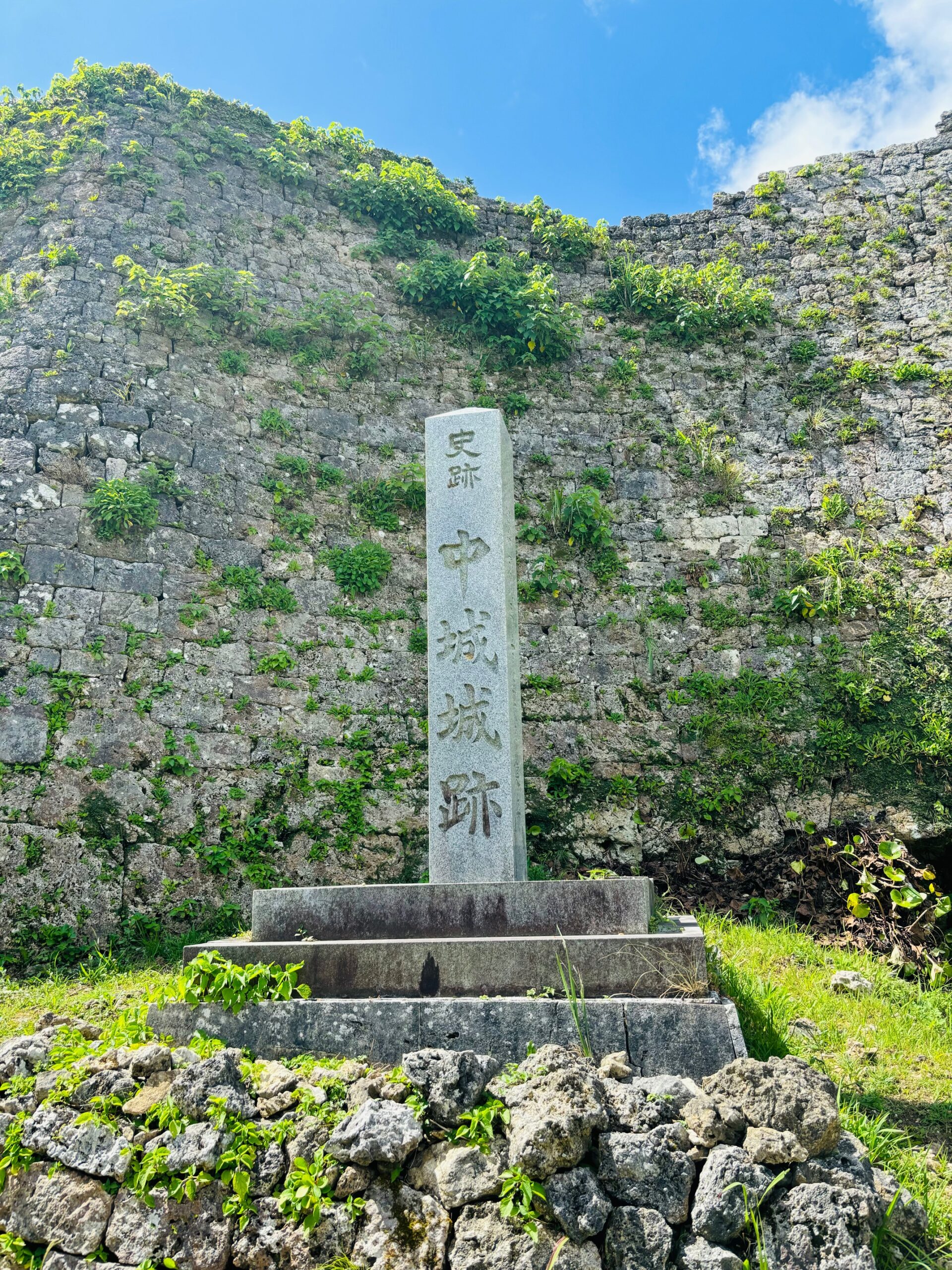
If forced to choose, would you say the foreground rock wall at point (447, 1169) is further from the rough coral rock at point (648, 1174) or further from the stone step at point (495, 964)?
the stone step at point (495, 964)

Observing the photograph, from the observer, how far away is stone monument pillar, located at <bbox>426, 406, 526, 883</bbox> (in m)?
4.66

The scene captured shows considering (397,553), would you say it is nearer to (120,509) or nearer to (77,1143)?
(120,509)

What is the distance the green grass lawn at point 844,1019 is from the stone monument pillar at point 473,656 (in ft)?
4.28

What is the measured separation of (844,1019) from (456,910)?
2422 millimetres

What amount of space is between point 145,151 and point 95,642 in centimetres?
521

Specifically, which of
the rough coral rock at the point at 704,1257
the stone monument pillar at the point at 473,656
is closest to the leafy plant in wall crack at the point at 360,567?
the stone monument pillar at the point at 473,656

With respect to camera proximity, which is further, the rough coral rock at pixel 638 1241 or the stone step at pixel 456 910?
the stone step at pixel 456 910

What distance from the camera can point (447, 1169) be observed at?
281 cm

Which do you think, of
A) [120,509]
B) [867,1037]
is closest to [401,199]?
[120,509]

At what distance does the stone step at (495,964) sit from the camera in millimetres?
3562

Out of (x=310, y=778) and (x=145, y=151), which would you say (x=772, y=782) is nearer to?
(x=310, y=778)

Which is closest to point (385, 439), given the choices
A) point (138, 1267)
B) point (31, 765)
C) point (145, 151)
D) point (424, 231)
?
point (424, 231)

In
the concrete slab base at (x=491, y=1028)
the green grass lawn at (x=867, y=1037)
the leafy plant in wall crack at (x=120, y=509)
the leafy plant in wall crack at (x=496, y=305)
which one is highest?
the leafy plant in wall crack at (x=496, y=305)

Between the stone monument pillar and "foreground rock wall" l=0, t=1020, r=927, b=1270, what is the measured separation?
5.06ft
